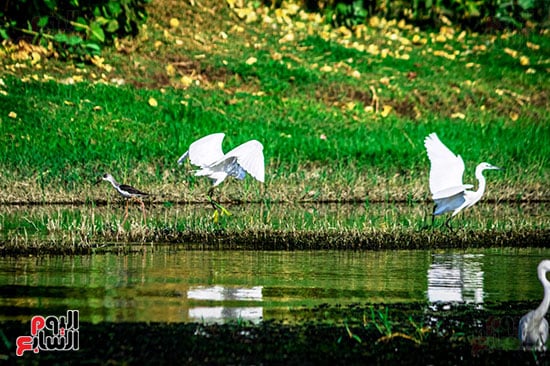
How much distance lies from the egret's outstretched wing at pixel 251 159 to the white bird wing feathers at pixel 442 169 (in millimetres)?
1885

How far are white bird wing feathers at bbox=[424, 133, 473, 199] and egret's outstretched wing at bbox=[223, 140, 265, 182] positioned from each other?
1.88 meters

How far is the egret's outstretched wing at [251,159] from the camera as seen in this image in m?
14.7

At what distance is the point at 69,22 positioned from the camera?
2222 cm

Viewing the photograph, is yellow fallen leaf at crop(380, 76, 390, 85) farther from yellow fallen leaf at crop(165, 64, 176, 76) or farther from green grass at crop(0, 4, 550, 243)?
yellow fallen leaf at crop(165, 64, 176, 76)

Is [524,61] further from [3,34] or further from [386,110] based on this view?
[3,34]

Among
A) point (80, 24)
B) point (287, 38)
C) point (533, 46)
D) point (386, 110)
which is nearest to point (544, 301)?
point (386, 110)

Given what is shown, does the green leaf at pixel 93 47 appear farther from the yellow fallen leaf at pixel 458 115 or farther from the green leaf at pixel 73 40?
the yellow fallen leaf at pixel 458 115

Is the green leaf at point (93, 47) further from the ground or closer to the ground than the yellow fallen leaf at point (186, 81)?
further from the ground

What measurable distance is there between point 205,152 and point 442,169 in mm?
2870

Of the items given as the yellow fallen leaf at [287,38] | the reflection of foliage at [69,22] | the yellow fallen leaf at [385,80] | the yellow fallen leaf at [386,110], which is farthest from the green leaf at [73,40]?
the yellow fallen leaf at [385,80]

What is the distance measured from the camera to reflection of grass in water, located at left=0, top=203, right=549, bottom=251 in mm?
12891

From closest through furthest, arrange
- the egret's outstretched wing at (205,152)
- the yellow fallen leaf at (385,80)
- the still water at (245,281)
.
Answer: the still water at (245,281)
the egret's outstretched wing at (205,152)
the yellow fallen leaf at (385,80)

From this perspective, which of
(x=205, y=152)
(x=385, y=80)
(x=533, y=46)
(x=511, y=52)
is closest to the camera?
(x=205, y=152)

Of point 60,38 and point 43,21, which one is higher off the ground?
point 43,21
